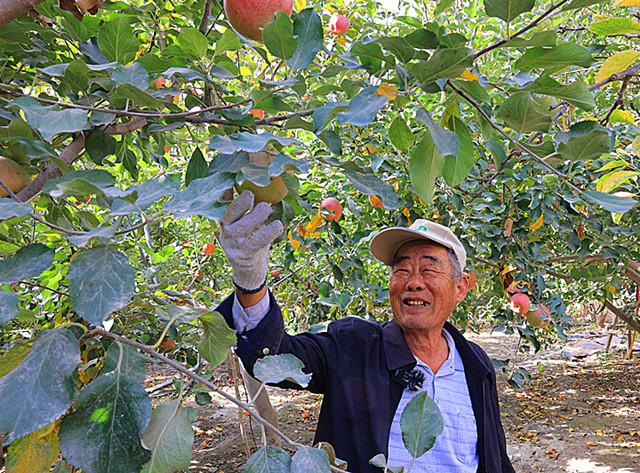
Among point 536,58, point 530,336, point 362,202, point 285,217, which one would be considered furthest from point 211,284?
point 536,58

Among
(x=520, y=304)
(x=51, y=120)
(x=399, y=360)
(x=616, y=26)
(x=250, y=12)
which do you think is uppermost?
(x=616, y=26)

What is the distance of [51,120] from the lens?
2.24 feet

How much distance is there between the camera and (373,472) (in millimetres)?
1592

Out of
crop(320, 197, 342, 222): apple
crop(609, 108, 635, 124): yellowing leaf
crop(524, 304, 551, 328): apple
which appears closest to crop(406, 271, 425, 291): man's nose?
crop(320, 197, 342, 222): apple

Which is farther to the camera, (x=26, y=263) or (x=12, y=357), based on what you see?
(x=12, y=357)

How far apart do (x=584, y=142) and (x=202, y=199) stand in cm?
68

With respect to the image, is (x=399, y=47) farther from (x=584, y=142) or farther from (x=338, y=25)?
(x=338, y=25)

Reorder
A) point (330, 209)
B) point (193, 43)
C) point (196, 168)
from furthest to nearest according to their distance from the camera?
point (330, 209) < point (196, 168) < point (193, 43)

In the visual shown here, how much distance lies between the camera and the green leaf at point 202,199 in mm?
563

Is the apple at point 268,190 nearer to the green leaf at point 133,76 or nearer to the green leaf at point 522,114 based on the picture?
the green leaf at point 133,76

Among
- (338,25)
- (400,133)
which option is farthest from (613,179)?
(338,25)

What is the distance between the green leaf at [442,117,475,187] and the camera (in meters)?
0.96

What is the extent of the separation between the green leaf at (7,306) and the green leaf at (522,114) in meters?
0.80

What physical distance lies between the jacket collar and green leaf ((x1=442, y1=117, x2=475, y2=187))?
967 millimetres
